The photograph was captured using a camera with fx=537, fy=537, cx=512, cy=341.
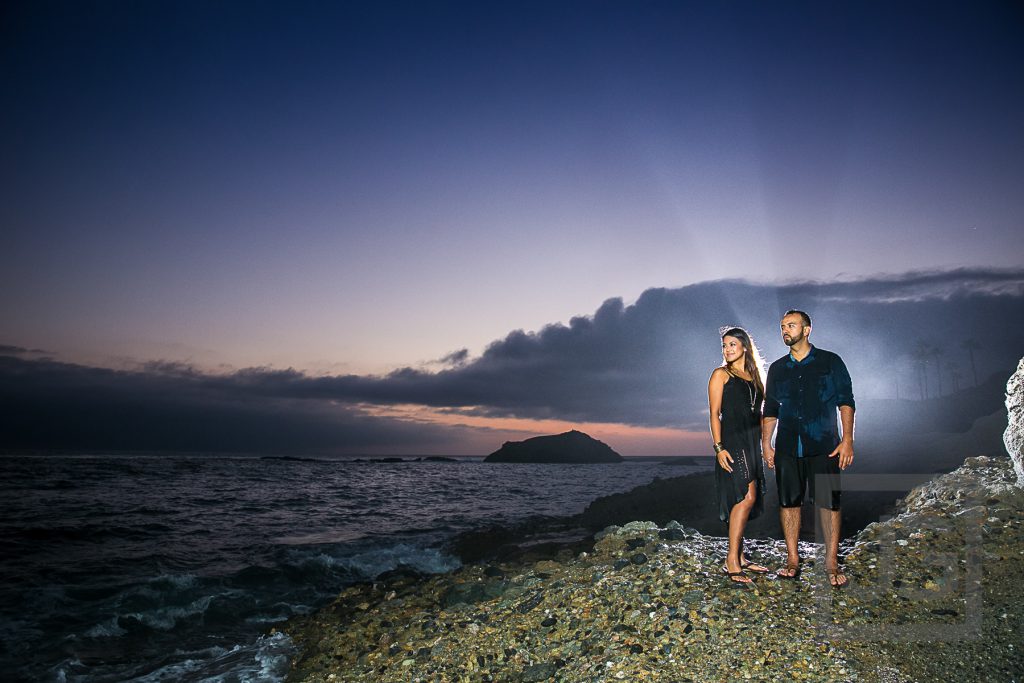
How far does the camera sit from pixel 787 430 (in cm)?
663

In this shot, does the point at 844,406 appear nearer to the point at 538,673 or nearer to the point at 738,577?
the point at 738,577

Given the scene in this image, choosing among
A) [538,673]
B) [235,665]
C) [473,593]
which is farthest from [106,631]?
[538,673]

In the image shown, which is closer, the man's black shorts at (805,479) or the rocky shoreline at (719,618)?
the rocky shoreline at (719,618)

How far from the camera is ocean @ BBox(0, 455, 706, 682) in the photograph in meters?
9.57

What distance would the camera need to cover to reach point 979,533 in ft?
25.2

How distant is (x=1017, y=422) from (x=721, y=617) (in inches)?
283

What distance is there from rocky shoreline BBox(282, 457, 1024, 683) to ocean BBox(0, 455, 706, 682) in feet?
7.19

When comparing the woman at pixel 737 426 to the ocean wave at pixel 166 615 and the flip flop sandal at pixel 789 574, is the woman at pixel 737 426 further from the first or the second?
the ocean wave at pixel 166 615

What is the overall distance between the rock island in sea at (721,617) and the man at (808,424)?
0.96 metres

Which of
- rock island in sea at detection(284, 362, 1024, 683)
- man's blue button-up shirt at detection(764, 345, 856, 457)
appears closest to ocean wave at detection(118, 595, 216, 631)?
rock island in sea at detection(284, 362, 1024, 683)

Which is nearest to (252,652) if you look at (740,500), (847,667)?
(740,500)

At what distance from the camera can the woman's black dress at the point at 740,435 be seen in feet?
22.2

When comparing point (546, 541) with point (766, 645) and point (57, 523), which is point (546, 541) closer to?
point (766, 645)

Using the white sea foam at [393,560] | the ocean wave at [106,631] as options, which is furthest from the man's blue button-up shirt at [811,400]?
the ocean wave at [106,631]
